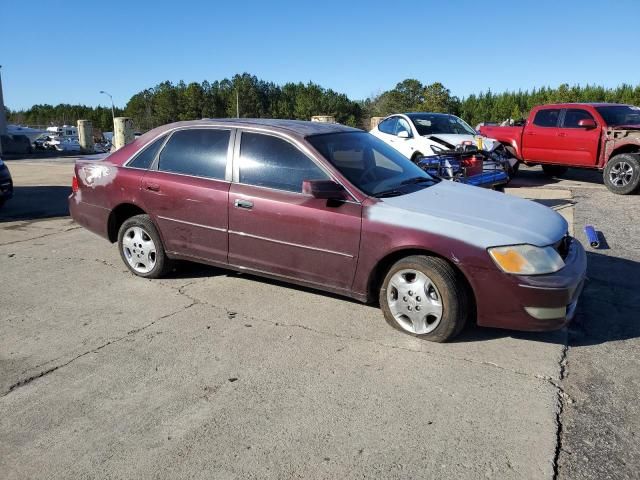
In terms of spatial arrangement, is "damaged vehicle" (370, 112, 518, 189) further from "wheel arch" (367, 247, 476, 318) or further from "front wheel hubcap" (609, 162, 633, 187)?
"wheel arch" (367, 247, 476, 318)

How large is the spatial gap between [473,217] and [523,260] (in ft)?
1.65

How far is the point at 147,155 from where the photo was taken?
17.3ft

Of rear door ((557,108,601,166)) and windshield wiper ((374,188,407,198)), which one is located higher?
rear door ((557,108,601,166))

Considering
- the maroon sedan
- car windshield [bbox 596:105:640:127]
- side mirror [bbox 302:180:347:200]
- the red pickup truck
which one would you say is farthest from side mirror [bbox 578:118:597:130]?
side mirror [bbox 302:180:347:200]

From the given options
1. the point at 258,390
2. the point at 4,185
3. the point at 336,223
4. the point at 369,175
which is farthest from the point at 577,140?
the point at 4,185

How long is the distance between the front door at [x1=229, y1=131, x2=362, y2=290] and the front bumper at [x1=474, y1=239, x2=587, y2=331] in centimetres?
104

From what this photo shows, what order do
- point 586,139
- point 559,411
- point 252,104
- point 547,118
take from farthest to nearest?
point 252,104, point 547,118, point 586,139, point 559,411

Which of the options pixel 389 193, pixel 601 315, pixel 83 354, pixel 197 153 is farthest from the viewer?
pixel 197 153

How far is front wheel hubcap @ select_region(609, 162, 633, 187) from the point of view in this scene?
1005 cm

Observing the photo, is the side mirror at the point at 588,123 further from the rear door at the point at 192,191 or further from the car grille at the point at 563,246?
the rear door at the point at 192,191

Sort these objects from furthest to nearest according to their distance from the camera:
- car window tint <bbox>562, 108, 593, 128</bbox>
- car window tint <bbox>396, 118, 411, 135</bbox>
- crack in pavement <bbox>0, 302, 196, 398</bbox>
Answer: car window tint <bbox>396, 118, 411, 135</bbox>
car window tint <bbox>562, 108, 593, 128</bbox>
crack in pavement <bbox>0, 302, 196, 398</bbox>

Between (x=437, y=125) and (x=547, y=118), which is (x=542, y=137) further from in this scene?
(x=437, y=125)

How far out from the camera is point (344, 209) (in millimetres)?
4102

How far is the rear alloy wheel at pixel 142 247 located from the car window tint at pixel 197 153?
61 centimetres
